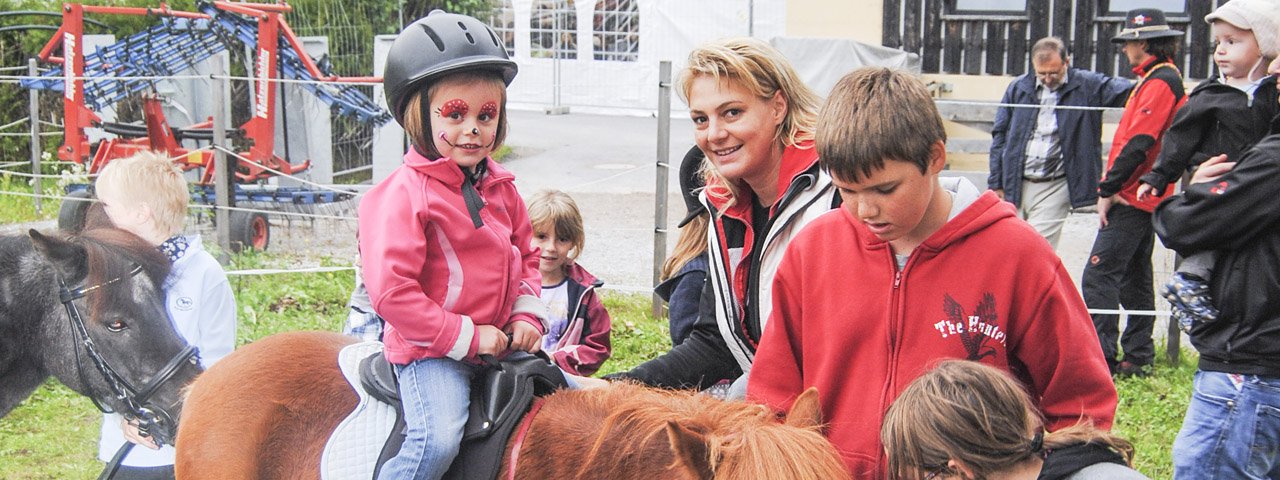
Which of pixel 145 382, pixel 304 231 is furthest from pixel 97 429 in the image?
pixel 304 231

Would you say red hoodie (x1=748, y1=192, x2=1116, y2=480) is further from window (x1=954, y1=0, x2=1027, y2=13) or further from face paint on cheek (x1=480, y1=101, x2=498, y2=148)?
window (x1=954, y1=0, x2=1027, y2=13)

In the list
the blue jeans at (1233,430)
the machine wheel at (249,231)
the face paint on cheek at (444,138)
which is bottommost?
the machine wheel at (249,231)

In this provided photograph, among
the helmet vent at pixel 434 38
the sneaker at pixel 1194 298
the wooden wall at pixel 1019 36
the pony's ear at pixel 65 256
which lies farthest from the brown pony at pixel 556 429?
the wooden wall at pixel 1019 36

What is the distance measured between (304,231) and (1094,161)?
676 centimetres

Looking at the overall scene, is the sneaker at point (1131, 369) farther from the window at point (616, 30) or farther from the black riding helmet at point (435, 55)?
the window at point (616, 30)

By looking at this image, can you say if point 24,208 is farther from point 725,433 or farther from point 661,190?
point 725,433

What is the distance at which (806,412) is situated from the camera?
203 centimetres

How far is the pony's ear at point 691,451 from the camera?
186cm

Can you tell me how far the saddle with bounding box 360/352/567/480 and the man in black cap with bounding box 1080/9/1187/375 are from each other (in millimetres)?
4715

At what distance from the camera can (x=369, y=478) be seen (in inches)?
94.1

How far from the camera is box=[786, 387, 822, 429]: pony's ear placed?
201 centimetres

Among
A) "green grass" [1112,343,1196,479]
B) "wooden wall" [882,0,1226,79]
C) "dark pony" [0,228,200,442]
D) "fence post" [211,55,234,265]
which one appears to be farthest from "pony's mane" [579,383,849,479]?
"wooden wall" [882,0,1226,79]

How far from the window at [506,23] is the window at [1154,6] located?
10.2 meters

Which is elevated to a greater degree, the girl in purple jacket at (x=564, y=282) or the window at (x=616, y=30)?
the window at (x=616, y=30)
